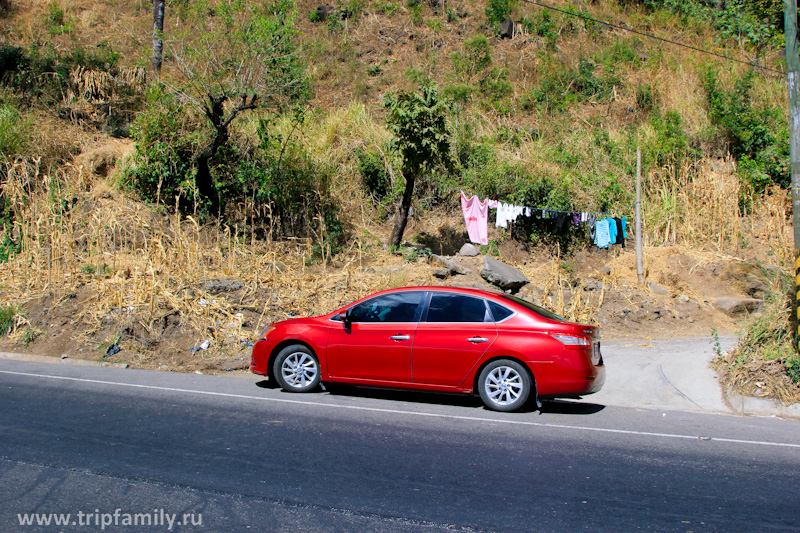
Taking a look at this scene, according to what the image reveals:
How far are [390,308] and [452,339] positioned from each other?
3.28 feet

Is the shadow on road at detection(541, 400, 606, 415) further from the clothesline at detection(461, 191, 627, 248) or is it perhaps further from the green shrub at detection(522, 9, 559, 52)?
the green shrub at detection(522, 9, 559, 52)

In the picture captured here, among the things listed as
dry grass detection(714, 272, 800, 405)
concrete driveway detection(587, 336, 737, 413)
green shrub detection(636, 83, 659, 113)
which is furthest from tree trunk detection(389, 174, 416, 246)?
green shrub detection(636, 83, 659, 113)

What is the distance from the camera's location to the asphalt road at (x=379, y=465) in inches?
167

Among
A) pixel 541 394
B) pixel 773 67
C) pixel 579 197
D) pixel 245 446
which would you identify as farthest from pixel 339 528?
pixel 773 67

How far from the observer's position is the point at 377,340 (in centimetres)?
788

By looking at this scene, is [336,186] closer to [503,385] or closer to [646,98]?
[646,98]

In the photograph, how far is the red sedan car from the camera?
7246 millimetres

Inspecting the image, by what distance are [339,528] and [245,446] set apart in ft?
6.60

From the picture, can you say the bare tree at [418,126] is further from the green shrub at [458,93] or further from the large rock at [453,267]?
the green shrub at [458,93]

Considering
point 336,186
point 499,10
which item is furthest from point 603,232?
point 499,10

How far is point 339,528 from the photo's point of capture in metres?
4.02

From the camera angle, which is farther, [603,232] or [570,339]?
[603,232]

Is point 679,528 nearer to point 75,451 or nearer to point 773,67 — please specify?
point 75,451

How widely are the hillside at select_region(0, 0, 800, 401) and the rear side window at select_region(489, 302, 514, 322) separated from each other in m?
3.65
